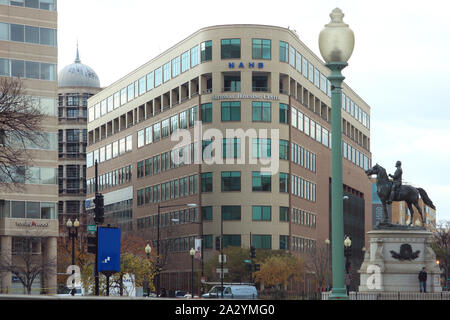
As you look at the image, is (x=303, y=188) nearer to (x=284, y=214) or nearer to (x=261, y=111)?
(x=284, y=214)

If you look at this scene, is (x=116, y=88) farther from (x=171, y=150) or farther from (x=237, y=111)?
(x=237, y=111)

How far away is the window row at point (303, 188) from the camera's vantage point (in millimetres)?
117387

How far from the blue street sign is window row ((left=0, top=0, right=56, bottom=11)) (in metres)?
62.9

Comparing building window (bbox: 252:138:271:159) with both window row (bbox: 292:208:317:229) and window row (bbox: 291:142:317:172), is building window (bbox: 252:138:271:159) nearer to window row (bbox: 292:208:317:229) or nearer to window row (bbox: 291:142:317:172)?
window row (bbox: 291:142:317:172)

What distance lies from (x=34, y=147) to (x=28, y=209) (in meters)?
6.02

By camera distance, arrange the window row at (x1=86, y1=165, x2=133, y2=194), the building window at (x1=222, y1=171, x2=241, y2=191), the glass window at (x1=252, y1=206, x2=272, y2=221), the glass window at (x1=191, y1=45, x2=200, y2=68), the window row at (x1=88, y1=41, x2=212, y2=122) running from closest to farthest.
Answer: the glass window at (x1=252, y1=206, x2=272, y2=221)
the building window at (x1=222, y1=171, x2=241, y2=191)
the window row at (x1=88, y1=41, x2=212, y2=122)
the glass window at (x1=191, y1=45, x2=200, y2=68)
the window row at (x1=86, y1=165, x2=133, y2=194)

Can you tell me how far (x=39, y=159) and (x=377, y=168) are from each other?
5183cm

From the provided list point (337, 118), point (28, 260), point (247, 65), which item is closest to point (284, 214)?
point (247, 65)

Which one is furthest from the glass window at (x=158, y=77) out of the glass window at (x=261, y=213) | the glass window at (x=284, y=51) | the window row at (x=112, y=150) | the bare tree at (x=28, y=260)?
the bare tree at (x=28, y=260)

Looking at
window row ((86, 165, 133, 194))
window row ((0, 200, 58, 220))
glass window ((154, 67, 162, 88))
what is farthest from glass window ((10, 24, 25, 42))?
window row ((86, 165, 133, 194))

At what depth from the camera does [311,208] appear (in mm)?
126000

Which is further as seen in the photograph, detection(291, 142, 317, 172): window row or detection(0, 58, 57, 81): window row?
detection(291, 142, 317, 172): window row

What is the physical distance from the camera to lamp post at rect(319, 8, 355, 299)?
15273 millimetres
